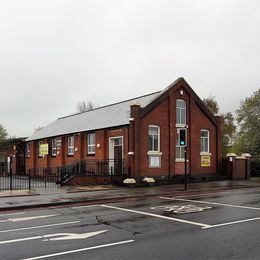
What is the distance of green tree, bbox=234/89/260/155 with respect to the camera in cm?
4091

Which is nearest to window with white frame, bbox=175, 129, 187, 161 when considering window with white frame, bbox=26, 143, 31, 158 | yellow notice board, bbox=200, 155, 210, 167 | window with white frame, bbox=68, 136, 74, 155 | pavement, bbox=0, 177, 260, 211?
yellow notice board, bbox=200, 155, 210, 167

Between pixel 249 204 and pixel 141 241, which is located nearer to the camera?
pixel 141 241

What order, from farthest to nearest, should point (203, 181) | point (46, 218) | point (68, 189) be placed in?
1. point (203, 181)
2. point (68, 189)
3. point (46, 218)

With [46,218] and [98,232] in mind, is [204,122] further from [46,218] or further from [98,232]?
[98,232]

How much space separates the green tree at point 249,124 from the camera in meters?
40.9

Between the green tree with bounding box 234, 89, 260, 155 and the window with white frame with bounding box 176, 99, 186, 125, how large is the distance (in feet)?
47.4

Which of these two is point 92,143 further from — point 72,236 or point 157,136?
point 72,236

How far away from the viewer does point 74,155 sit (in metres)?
33.6

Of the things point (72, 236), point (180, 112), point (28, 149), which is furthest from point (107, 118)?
point (72, 236)

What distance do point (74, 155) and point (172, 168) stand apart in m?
9.88

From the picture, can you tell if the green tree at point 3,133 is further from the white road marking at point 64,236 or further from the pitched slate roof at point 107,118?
the white road marking at point 64,236

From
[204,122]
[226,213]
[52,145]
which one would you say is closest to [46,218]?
[226,213]

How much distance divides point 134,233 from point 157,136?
18.0 metres

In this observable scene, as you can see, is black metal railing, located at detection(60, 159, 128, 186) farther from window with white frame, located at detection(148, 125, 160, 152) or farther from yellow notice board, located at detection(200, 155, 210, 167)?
yellow notice board, located at detection(200, 155, 210, 167)
